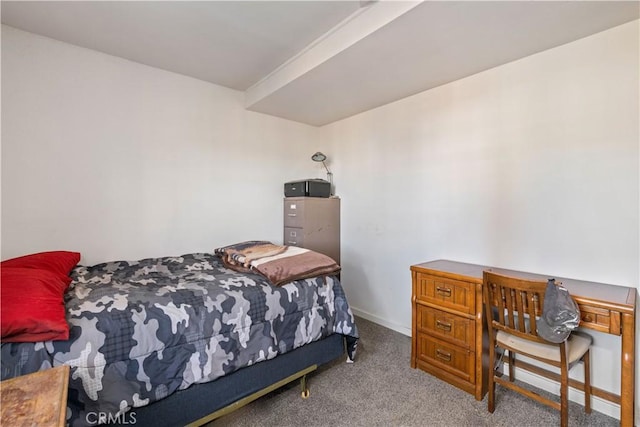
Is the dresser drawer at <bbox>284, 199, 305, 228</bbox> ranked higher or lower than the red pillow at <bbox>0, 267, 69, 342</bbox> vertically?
higher

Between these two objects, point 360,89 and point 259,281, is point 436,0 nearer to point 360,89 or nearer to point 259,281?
point 360,89

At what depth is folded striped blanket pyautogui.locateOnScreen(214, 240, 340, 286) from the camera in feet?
6.29

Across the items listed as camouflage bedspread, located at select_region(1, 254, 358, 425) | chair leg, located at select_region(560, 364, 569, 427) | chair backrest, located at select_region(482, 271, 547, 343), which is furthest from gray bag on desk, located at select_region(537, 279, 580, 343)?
camouflage bedspread, located at select_region(1, 254, 358, 425)

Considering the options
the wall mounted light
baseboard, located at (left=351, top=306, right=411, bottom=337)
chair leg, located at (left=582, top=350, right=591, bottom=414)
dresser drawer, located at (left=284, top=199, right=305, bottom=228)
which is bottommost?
baseboard, located at (left=351, top=306, right=411, bottom=337)

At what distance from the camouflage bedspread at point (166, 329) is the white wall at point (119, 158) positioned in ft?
1.36

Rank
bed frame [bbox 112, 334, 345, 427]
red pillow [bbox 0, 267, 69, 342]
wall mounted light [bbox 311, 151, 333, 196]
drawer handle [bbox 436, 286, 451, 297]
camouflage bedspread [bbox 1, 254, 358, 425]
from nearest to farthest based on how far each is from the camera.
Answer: red pillow [bbox 0, 267, 69, 342] < camouflage bedspread [bbox 1, 254, 358, 425] < bed frame [bbox 112, 334, 345, 427] < drawer handle [bbox 436, 286, 451, 297] < wall mounted light [bbox 311, 151, 333, 196]

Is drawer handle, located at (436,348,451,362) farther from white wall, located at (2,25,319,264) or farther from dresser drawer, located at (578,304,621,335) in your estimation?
white wall, located at (2,25,319,264)

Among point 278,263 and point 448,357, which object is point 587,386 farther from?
point 278,263

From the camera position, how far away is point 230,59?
2396mm

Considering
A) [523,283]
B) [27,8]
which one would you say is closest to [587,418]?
[523,283]

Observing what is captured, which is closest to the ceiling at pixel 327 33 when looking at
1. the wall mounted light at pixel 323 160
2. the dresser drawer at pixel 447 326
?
the wall mounted light at pixel 323 160

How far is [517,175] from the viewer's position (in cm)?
211

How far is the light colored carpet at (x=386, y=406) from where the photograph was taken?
5.46 ft

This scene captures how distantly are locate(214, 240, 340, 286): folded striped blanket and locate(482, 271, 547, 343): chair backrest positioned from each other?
0.98 meters
